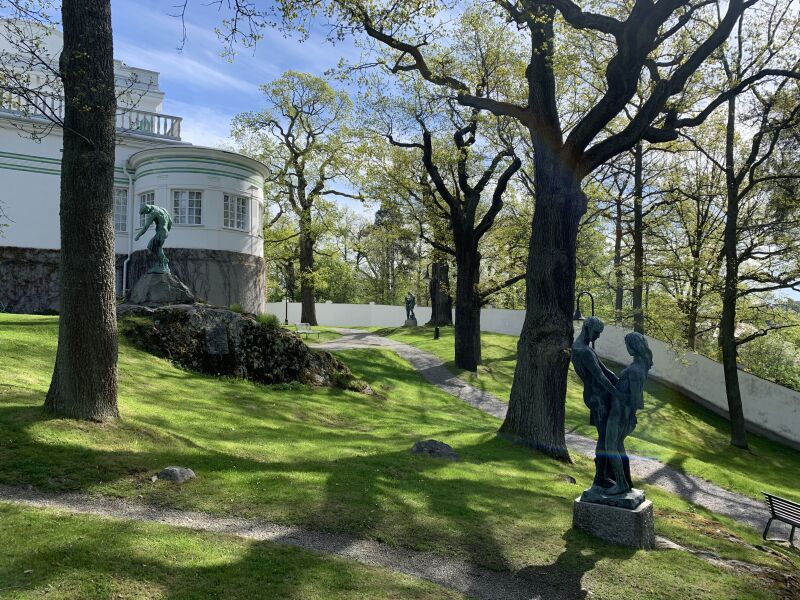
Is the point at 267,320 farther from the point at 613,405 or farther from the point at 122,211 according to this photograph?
the point at 122,211

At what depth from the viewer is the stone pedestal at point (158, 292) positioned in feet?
50.2

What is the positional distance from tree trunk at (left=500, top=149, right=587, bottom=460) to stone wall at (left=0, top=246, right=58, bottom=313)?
1908 cm

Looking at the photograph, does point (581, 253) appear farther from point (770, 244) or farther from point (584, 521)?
point (584, 521)

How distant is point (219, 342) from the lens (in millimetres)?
14383

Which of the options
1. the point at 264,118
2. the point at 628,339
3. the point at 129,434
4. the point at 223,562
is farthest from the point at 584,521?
the point at 264,118

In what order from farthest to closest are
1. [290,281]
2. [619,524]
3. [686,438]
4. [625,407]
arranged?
1. [290,281]
2. [686,438]
3. [625,407]
4. [619,524]

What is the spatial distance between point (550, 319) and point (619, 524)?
550 cm

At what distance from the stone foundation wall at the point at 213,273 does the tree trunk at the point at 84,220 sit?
15409 mm

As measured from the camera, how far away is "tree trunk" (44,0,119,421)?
7.37m

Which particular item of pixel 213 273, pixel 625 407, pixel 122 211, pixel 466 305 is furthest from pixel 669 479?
pixel 122 211

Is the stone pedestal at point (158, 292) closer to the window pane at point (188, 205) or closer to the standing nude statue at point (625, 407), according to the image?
the window pane at point (188, 205)

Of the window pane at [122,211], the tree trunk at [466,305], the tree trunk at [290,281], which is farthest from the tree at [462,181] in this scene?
the tree trunk at [290,281]

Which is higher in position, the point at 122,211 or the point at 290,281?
the point at 122,211

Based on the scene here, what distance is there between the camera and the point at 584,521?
6.91 metres
